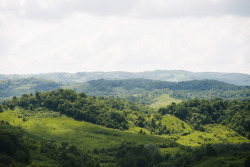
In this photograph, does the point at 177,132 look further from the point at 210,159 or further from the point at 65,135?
the point at 65,135

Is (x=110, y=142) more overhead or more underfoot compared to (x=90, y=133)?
more underfoot

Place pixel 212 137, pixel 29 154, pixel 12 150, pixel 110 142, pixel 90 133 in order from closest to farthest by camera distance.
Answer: pixel 12 150 < pixel 29 154 < pixel 110 142 < pixel 90 133 < pixel 212 137

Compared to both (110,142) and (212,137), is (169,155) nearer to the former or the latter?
(110,142)

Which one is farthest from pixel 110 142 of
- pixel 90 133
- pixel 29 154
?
pixel 29 154

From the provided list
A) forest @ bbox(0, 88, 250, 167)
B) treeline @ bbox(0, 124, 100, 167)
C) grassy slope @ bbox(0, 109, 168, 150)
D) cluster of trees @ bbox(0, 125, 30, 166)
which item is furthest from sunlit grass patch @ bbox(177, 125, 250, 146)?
cluster of trees @ bbox(0, 125, 30, 166)

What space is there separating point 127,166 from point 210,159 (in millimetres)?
41822

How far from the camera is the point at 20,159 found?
80.9 meters

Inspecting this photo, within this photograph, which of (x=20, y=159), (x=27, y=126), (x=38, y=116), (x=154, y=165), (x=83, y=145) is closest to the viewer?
(x=20, y=159)

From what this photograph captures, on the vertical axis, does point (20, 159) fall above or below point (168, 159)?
above

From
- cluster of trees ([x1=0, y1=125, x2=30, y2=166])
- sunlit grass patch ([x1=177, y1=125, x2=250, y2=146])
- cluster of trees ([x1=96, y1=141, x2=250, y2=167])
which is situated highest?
cluster of trees ([x1=0, y1=125, x2=30, y2=166])

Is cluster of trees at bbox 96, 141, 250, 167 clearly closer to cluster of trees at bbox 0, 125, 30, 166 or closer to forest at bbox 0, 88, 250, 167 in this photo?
forest at bbox 0, 88, 250, 167

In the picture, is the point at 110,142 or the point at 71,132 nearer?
the point at 110,142

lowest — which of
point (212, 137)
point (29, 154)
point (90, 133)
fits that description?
point (212, 137)

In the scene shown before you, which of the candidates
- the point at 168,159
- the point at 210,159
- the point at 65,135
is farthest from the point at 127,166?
the point at 65,135
